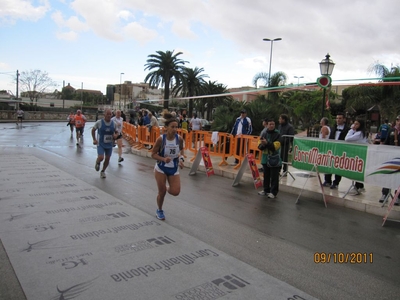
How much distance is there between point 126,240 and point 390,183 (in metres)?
5.22

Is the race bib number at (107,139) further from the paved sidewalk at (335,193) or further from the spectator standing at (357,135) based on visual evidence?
the spectator standing at (357,135)

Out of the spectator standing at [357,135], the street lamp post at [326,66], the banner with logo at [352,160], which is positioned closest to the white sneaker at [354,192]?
the spectator standing at [357,135]

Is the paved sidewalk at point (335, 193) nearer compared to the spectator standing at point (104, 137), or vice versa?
the paved sidewalk at point (335, 193)

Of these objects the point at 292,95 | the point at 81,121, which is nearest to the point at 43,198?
the point at 81,121

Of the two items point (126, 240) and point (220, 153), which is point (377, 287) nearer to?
point (126, 240)

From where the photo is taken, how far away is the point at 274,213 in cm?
662

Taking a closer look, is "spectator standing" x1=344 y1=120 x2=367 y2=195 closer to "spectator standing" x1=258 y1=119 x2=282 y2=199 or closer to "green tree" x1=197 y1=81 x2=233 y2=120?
"spectator standing" x1=258 y1=119 x2=282 y2=199

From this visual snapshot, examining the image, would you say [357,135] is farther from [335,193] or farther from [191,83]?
[191,83]

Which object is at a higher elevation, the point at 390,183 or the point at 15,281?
the point at 390,183
